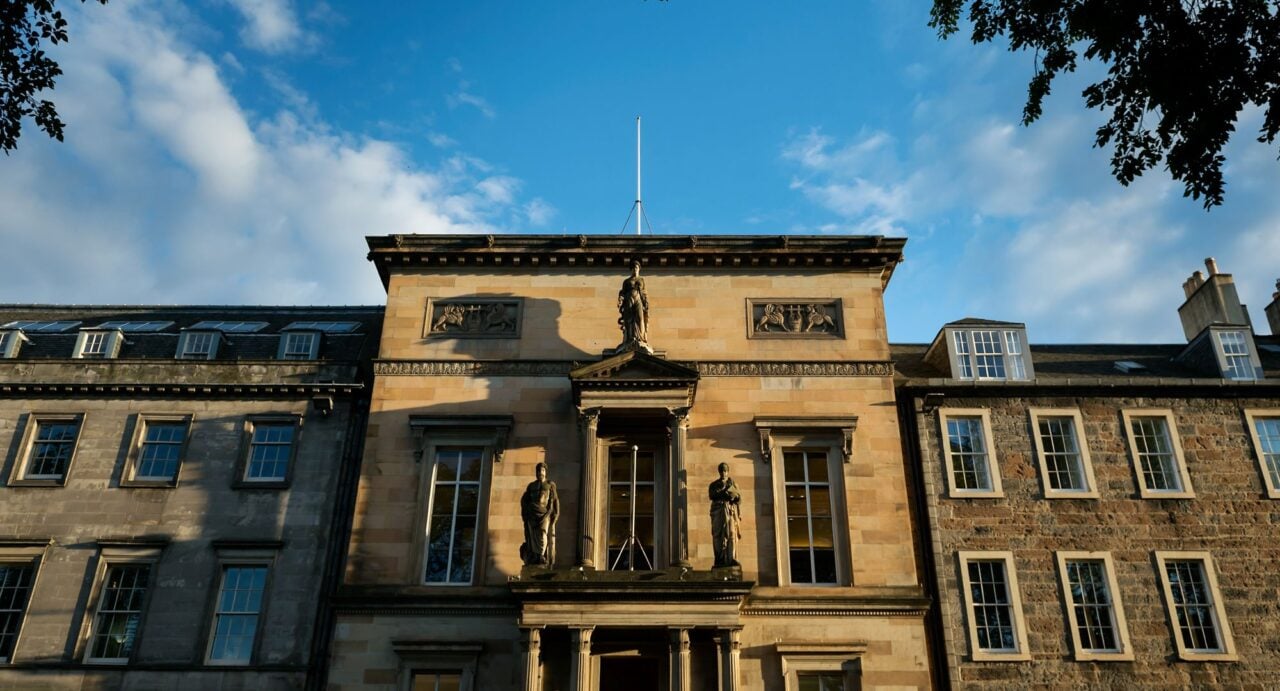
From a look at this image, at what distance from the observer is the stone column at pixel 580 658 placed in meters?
19.9

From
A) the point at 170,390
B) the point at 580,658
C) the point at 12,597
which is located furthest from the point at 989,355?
the point at 12,597

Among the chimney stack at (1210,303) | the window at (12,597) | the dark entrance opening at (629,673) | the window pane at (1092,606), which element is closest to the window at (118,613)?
the window at (12,597)

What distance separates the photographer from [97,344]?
27.7 meters

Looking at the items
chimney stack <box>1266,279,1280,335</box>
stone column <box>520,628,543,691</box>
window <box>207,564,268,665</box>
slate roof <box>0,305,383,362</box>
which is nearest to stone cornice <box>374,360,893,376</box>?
slate roof <box>0,305,383,362</box>

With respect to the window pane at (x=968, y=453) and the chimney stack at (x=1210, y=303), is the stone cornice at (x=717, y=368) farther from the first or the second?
the chimney stack at (x=1210, y=303)

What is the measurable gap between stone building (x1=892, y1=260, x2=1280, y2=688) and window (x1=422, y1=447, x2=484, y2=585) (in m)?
11.1

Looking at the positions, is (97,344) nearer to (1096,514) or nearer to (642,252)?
(642,252)

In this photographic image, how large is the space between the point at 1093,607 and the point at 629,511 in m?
11.3

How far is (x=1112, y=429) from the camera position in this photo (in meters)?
24.5

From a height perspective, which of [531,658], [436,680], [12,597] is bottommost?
[436,680]

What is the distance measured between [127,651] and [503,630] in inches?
361

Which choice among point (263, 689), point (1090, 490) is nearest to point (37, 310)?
point (263, 689)

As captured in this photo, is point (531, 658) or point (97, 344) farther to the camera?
point (97, 344)

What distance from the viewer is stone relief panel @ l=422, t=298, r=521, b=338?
25484 millimetres
